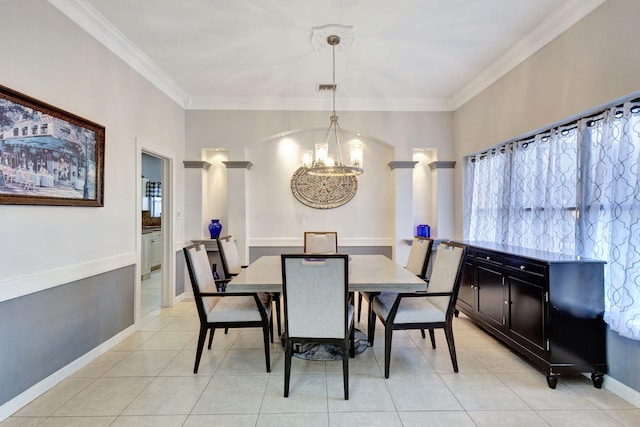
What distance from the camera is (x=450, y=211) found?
4.46 meters

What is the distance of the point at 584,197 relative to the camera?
2322 millimetres

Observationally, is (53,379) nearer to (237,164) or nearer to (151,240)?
(237,164)

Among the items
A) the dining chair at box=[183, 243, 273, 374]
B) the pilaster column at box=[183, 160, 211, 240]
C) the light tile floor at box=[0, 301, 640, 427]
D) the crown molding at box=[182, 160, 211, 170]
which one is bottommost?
the light tile floor at box=[0, 301, 640, 427]

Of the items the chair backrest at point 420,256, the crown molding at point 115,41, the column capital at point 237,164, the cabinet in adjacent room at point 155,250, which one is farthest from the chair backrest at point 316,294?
the cabinet in adjacent room at point 155,250

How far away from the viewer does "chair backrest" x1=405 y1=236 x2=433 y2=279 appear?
10.1 ft

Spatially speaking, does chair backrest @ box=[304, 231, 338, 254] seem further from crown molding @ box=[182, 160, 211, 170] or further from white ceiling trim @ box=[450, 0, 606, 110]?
white ceiling trim @ box=[450, 0, 606, 110]

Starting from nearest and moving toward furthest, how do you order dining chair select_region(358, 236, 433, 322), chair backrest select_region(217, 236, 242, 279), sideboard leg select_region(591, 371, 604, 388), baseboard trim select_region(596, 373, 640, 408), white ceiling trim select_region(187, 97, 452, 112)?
baseboard trim select_region(596, 373, 640, 408) → sideboard leg select_region(591, 371, 604, 388) → dining chair select_region(358, 236, 433, 322) → chair backrest select_region(217, 236, 242, 279) → white ceiling trim select_region(187, 97, 452, 112)

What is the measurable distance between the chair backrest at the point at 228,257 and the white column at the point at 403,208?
2.32 meters

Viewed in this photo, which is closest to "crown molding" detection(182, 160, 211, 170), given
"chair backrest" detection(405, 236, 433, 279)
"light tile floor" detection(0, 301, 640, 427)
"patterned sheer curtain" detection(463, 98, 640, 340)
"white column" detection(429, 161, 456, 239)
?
"light tile floor" detection(0, 301, 640, 427)

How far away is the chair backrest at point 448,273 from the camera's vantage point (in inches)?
92.8

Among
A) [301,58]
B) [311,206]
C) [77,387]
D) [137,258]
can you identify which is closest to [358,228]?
[311,206]

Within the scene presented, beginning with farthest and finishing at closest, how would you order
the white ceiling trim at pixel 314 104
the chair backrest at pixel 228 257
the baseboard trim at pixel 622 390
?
1. the white ceiling trim at pixel 314 104
2. the chair backrest at pixel 228 257
3. the baseboard trim at pixel 622 390

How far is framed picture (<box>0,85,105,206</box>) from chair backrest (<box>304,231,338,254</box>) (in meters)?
2.19

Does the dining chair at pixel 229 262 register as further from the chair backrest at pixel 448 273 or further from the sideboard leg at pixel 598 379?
the sideboard leg at pixel 598 379
